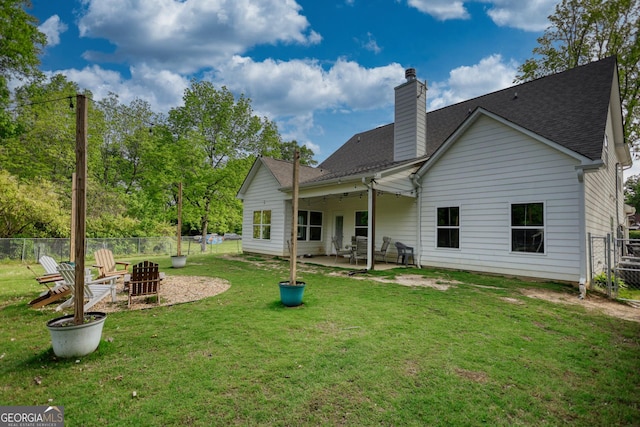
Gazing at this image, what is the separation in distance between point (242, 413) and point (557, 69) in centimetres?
2344

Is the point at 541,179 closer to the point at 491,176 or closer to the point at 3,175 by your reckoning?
the point at 491,176

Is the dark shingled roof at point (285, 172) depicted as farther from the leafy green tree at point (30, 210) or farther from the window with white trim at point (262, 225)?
the leafy green tree at point (30, 210)

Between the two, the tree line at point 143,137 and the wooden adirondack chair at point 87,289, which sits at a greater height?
the tree line at point 143,137

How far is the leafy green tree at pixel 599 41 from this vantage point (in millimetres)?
14555

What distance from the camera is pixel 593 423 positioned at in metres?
2.41

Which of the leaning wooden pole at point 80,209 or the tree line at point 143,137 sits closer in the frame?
the leaning wooden pole at point 80,209

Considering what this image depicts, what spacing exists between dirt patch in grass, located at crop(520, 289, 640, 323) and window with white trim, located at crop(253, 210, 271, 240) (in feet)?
35.3

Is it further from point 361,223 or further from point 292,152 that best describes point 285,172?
point 292,152

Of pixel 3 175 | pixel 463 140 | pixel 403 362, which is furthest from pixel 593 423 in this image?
pixel 3 175

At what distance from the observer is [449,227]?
1007 centimetres

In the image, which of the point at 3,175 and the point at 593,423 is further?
the point at 3,175

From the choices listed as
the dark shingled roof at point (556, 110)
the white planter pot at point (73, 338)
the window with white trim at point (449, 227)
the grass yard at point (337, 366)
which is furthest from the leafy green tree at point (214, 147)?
the white planter pot at point (73, 338)
